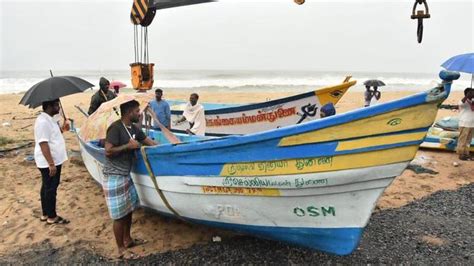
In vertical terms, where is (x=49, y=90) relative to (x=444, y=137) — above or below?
above

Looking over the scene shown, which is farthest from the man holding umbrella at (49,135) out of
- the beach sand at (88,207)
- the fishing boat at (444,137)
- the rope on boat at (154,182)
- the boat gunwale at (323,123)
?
the fishing boat at (444,137)

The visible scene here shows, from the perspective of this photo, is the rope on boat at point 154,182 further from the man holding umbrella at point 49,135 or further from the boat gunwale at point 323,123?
the man holding umbrella at point 49,135

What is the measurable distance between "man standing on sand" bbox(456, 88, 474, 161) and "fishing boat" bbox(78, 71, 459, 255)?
577cm

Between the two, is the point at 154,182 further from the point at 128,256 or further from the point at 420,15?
the point at 420,15

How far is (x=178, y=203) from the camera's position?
13.8 feet

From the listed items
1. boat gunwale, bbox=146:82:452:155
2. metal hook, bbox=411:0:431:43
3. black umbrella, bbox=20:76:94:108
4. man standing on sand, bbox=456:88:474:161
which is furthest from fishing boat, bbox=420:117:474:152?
black umbrella, bbox=20:76:94:108

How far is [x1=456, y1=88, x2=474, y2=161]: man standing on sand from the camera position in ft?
25.5

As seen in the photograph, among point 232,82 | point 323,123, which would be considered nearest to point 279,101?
point 323,123

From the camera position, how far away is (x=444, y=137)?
8.66m

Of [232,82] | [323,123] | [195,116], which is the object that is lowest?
[232,82]

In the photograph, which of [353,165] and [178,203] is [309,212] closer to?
[353,165]

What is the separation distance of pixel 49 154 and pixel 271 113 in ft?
15.7

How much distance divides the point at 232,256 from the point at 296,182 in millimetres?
1327

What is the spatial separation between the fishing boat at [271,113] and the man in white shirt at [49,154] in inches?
171
